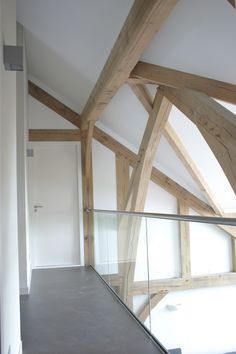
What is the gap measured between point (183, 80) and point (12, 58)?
1.69 meters

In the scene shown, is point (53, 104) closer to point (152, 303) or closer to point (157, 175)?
point (157, 175)

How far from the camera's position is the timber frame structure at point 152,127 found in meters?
2.53

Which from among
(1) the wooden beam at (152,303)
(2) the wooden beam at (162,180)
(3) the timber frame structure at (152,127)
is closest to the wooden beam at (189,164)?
(3) the timber frame structure at (152,127)

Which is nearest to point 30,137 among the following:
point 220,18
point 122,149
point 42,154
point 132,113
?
point 42,154

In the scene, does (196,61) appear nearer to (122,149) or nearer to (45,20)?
(45,20)

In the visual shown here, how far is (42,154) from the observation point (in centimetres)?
643

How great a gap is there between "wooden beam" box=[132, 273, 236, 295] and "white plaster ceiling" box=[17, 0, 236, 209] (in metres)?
1.61

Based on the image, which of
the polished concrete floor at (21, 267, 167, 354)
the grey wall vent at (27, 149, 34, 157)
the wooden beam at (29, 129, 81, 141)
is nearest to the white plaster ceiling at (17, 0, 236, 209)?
the wooden beam at (29, 129, 81, 141)

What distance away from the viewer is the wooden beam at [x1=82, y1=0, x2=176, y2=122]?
7.62 feet

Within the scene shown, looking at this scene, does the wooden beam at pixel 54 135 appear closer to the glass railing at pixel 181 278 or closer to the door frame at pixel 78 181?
the door frame at pixel 78 181

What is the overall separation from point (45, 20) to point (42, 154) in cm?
281

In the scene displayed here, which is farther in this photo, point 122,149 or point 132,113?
point 122,149

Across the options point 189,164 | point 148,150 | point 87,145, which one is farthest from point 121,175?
point 148,150

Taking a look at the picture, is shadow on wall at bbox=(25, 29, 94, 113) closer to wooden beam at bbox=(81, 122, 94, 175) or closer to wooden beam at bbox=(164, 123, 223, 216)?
wooden beam at bbox=(81, 122, 94, 175)
